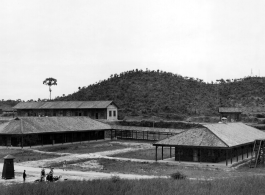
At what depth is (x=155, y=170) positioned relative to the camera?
3400cm

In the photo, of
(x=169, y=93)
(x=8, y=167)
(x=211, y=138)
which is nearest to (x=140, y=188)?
(x=8, y=167)

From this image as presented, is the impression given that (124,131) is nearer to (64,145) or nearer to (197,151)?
(64,145)

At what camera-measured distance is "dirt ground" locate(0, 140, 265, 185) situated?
30.8 meters

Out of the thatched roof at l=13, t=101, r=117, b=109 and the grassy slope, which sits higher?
the thatched roof at l=13, t=101, r=117, b=109

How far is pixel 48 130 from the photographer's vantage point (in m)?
54.6

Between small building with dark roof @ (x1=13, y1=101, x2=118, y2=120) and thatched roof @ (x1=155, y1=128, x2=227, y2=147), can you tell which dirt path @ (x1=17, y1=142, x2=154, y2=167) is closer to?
thatched roof @ (x1=155, y1=128, x2=227, y2=147)

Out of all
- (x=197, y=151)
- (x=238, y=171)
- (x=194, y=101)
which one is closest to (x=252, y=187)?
(x=238, y=171)

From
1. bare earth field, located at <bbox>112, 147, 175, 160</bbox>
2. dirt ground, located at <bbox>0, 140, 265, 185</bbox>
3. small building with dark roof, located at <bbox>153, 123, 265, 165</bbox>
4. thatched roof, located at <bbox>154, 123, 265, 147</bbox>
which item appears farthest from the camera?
bare earth field, located at <bbox>112, 147, 175, 160</bbox>

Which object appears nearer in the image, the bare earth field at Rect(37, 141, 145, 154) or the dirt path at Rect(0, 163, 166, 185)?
the dirt path at Rect(0, 163, 166, 185)

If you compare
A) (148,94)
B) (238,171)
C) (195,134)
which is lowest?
(238,171)

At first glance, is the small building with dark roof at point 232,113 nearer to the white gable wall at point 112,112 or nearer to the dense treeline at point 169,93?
the dense treeline at point 169,93

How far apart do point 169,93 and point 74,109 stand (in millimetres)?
31606

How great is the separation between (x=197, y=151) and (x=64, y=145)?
23.7 meters

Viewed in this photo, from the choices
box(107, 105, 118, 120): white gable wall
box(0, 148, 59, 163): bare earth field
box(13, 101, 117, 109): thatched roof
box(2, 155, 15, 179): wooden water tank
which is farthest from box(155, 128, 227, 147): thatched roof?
box(107, 105, 118, 120): white gable wall
